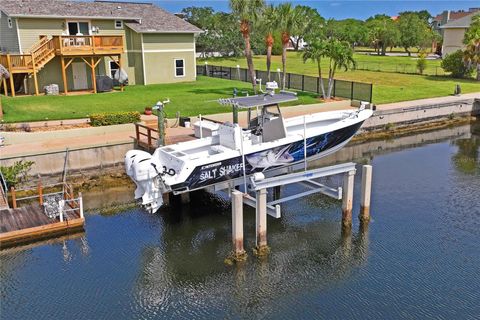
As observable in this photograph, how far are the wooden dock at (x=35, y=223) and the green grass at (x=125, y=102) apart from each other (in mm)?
8598

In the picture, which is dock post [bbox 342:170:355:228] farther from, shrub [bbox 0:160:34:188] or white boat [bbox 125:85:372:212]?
shrub [bbox 0:160:34:188]

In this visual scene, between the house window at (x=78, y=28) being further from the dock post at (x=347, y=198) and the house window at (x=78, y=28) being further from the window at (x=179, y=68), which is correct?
the dock post at (x=347, y=198)

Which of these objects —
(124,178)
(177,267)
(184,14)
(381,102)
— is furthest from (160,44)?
(184,14)

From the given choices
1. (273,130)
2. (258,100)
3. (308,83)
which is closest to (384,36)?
(308,83)

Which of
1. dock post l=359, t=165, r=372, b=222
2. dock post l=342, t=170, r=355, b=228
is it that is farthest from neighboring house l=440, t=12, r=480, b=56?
dock post l=342, t=170, r=355, b=228

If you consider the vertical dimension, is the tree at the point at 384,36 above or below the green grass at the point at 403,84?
above

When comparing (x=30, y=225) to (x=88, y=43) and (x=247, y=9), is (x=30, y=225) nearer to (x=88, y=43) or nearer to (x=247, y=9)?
(x=247, y=9)

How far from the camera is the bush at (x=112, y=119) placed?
20808 millimetres

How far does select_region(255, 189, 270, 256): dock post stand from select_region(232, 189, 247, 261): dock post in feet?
1.41

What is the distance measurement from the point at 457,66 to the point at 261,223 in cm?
3523

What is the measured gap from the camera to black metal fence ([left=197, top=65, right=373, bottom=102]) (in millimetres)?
28406

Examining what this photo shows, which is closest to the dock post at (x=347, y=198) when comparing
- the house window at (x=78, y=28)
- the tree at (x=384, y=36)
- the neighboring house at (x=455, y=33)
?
the house window at (x=78, y=28)

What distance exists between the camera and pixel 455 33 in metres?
54.4

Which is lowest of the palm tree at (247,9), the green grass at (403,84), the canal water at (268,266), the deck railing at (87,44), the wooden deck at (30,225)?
the canal water at (268,266)
